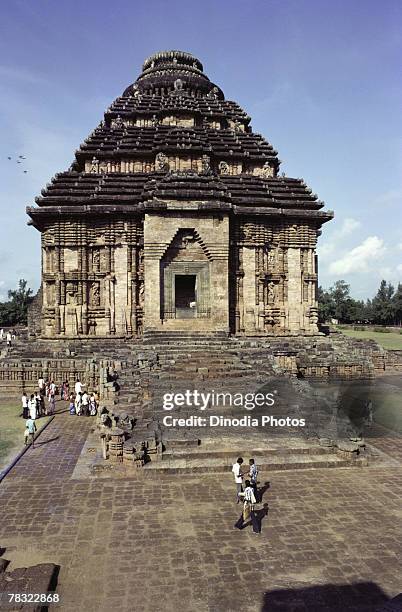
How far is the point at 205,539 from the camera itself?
24.7 ft

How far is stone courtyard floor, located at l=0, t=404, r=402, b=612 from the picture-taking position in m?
6.12

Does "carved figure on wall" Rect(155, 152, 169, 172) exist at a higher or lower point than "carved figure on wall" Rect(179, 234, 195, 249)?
higher

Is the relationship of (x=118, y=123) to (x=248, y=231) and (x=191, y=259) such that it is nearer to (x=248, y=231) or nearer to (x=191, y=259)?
(x=248, y=231)

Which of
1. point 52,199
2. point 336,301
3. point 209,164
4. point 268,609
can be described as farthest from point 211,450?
point 336,301

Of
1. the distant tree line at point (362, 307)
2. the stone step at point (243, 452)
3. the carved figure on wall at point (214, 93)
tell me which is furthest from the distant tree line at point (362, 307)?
the stone step at point (243, 452)

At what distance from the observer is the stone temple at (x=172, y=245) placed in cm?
2288

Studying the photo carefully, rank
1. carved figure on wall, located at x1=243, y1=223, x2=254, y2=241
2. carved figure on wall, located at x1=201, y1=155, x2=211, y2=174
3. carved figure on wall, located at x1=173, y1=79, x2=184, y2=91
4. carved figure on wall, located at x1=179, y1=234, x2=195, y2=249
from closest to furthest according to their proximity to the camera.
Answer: carved figure on wall, located at x1=179, y1=234, x2=195, y2=249
carved figure on wall, located at x1=243, y1=223, x2=254, y2=241
carved figure on wall, located at x1=201, y1=155, x2=211, y2=174
carved figure on wall, located at x1=173, y1=79, x2=184, y2=91

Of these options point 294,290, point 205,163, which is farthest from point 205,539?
point 205,163

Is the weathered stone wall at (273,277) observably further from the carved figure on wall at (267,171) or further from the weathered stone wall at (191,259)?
the carved figure on wall at (267,171)

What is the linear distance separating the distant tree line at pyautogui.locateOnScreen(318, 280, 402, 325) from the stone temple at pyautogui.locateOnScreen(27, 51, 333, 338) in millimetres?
48446

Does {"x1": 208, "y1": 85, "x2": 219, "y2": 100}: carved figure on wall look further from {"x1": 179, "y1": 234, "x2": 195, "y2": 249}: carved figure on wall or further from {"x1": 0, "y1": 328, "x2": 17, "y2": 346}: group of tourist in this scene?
{"x1": 0, "y1": 328, "x2": 17, "y2": 346}: group of tourist

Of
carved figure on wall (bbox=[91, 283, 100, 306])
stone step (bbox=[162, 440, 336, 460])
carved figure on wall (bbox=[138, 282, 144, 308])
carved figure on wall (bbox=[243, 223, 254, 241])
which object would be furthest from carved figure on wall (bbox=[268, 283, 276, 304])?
stone step (bbox=[162, 440, 336, 460])

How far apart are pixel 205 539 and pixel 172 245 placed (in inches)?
681

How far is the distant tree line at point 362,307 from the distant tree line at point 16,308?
44988 millimetres
